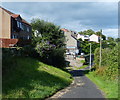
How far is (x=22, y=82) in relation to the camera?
43.1ft

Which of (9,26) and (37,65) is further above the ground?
(9,26)

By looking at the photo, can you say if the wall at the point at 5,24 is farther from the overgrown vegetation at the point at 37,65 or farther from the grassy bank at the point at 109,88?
the grassy bank at the point at 109,88

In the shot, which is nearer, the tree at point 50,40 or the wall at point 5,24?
the tree at point 50,40

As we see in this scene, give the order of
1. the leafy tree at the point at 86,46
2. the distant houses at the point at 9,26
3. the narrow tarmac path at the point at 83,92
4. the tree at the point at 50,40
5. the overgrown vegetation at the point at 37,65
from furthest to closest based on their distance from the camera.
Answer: the leafy tree at the point at 86,46, the distant houses at the point at 9,26, the tree at the point at 50,40, the narrow tarmac path at the point at 83,92, the overgrown vegetation at the point at 37,65

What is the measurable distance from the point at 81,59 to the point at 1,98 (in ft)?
178

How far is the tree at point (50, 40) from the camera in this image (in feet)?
94.9

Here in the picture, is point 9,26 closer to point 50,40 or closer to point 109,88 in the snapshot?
point 50,40

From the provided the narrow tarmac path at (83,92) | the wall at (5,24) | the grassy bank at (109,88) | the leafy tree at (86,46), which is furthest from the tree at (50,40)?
the leafy tree at (86,46)

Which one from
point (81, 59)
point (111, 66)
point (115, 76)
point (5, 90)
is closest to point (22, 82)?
point (5, 90)

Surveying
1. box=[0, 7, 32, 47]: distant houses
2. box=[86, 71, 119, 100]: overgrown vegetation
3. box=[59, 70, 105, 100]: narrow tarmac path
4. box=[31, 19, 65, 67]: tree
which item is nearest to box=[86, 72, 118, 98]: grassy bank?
box=[86, 71, 119, 100]: overgrown vegetation

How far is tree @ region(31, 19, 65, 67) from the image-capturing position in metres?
28.9

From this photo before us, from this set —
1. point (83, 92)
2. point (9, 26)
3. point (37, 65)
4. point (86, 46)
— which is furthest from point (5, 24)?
point (86, 46)

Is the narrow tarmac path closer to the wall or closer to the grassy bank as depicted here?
the grassy bank

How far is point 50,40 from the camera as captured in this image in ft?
101
